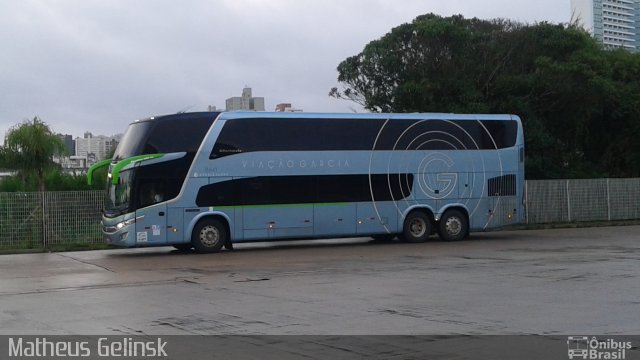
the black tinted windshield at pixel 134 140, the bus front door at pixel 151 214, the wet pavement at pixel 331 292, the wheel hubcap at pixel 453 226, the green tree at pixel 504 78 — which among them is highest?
the green tree at pixel 504 78

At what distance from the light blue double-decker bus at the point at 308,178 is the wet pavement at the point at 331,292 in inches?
49.7

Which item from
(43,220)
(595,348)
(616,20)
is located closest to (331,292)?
(595,348)

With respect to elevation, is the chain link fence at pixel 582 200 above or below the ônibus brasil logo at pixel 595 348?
above

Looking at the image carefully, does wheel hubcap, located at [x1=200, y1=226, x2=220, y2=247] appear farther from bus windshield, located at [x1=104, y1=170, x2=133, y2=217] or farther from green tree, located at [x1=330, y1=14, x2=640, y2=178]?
green tree, located at [x1=330, y1=14, x2=640, y2=178]

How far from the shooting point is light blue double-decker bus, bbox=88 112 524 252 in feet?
73.4

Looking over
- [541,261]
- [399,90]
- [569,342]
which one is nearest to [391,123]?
[541,261]

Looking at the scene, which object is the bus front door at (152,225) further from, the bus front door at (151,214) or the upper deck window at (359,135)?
the upper deck window at (359,135)

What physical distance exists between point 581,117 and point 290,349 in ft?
111

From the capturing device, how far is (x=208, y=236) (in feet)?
75.3

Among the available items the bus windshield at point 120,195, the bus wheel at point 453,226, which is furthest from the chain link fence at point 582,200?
the bus windshield at point 120,195

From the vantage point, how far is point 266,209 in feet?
77.7

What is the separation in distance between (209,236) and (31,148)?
1439 cm

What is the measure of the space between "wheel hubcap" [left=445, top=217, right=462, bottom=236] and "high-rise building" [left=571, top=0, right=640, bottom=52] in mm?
34366

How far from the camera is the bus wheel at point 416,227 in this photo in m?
26.0
